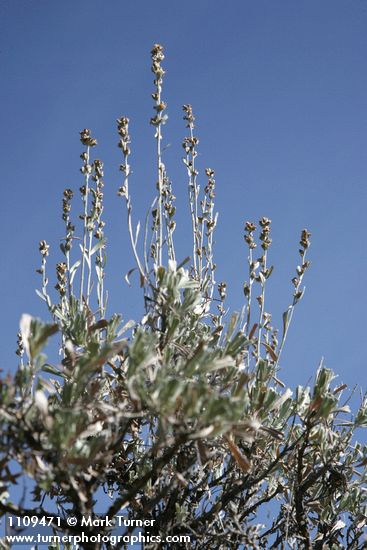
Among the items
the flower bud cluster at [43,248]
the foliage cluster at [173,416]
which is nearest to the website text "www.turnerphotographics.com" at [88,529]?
the foliage cluster at [173,416]

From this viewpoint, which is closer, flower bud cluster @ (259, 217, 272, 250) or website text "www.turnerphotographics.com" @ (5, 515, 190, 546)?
website text "www.turnerphotographics.com" @ (5, 515, 190, 546)

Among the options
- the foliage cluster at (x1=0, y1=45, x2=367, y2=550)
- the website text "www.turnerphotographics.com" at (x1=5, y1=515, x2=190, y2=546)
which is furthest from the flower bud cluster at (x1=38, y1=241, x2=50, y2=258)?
the website text "www.turnerphotographics.com" at (x1=5, y1=515, x2=190, y2=546)

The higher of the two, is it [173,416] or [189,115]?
[189,115]

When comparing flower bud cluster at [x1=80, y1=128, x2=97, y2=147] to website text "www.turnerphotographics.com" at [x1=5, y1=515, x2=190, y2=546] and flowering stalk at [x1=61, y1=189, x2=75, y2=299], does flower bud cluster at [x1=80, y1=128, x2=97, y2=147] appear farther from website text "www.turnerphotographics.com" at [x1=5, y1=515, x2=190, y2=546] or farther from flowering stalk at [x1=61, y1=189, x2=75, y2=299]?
website text "www.turnerphotographics.com" at [x1=5, y1=515, x2=190, y2=546]

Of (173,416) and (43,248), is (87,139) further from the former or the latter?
(173,416)

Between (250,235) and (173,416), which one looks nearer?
(173,416)

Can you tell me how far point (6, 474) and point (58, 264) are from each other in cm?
147

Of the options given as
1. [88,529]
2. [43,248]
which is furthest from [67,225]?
[88,529]

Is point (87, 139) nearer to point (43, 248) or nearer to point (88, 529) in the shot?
point (43, 248)

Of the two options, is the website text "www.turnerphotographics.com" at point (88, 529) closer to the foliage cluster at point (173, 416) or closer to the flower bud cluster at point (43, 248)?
the foliage cluster at point (173, 416)

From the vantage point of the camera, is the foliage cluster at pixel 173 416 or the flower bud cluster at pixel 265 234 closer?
the foliage cluster at pixel 173 416

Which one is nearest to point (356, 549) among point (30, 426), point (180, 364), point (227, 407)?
point (180, 364)

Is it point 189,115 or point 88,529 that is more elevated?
point 189,115

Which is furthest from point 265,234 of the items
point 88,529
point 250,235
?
point 88,529
